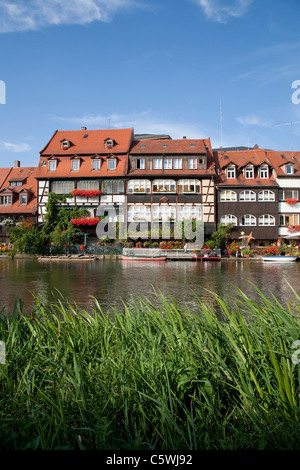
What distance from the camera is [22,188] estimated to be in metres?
46.0

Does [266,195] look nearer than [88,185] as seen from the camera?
Yes

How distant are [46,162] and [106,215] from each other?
11114mm

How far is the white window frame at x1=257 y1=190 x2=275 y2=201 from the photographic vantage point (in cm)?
4303

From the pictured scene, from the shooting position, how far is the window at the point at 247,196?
43.1 meters

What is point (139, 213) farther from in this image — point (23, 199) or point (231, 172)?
point (23, 199)

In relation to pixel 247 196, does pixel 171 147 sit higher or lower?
higher

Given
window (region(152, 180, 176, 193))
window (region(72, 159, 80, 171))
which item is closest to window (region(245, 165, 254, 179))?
window (region(152, 180, 176, 193))

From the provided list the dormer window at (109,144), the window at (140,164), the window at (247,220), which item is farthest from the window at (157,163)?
the window at (247,220)

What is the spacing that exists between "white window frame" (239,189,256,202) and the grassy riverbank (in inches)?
1625

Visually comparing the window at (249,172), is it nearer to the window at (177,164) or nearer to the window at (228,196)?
the window at (228,196)

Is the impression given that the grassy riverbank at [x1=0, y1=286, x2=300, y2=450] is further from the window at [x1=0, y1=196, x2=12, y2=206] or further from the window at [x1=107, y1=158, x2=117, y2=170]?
the window at [x1=0, y1=196, x2=12, y2=206]

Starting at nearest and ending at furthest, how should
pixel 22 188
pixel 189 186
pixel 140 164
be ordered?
pixel 189 186, pixel 140 164, pixel 22 188

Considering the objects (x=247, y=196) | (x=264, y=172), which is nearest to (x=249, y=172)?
(x=264, y=172)

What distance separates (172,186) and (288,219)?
15.0 m
